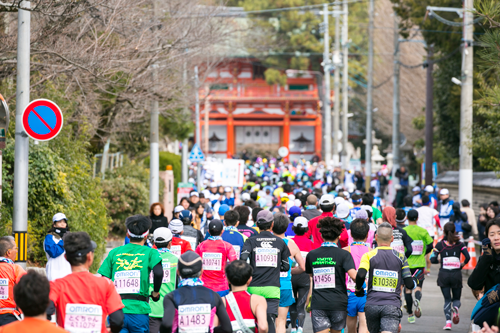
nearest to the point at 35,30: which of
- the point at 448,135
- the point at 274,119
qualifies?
the point at 448,135

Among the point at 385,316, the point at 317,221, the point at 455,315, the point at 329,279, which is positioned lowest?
the point at 455,315

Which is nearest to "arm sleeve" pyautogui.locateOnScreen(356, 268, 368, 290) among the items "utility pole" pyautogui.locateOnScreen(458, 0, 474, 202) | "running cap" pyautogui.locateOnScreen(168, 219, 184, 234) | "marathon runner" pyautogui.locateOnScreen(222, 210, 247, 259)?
"marathon runner" pyautogui.locateOnScreen(222, 210, 247, 259)

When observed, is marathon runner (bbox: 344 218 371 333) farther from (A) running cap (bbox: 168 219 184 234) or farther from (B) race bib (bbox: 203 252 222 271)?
(A) running cap (bbox: 168 219 184 234)

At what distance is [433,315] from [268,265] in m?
4.79

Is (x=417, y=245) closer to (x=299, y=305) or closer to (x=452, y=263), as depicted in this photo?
(x=452, y=263)

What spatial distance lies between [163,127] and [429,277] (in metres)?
12.5

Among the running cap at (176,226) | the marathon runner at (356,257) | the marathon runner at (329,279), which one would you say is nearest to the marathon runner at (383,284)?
the marathon runner at (329,279)

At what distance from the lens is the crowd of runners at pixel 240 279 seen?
4.70m

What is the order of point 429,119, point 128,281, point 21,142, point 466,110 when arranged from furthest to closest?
1. point 429,119
2. point 466,110
3. point 21,142
4. point 128,281

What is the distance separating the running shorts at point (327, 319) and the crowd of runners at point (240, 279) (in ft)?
0.04

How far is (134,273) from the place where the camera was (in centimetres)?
588

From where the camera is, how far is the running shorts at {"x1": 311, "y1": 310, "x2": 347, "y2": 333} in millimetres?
6758

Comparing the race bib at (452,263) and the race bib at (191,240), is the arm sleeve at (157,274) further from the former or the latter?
the race bib at (452,263)

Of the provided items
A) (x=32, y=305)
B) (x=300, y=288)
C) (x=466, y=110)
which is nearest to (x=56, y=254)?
(x=300, y=288)
